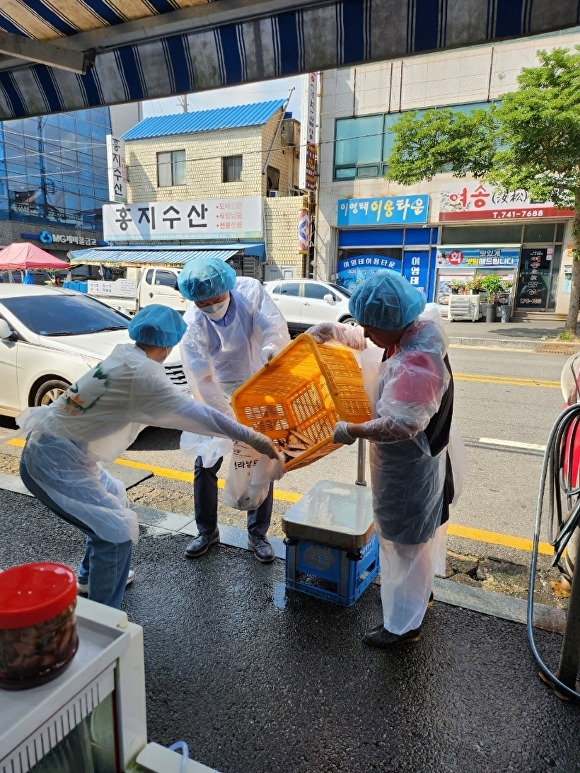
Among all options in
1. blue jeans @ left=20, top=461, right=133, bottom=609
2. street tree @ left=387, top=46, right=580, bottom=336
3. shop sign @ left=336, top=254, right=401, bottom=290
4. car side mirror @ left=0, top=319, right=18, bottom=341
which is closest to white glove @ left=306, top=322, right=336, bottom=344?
blue jeans @ left=20, top=461, right=133, bottom=609

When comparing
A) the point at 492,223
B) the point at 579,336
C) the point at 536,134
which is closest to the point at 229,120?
the point at 492,223

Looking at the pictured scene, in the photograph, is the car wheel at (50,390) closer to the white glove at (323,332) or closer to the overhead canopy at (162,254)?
the white glove at (323,332)

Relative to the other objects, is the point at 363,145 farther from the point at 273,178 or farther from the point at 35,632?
the point at 35,632

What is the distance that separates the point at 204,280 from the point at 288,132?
20.6 m

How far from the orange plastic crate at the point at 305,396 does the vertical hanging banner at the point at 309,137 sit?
17.6 metres

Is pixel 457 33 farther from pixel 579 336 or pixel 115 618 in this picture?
pixel 579 336

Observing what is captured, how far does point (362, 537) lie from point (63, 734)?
165 centimetres

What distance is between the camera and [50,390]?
499 cm

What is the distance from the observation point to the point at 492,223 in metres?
17.5

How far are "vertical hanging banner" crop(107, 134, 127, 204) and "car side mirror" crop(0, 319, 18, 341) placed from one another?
18.0m

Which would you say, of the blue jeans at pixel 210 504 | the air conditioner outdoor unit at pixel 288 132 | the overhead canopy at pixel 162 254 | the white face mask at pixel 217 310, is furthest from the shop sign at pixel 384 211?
the blue jeans at pixel 210 504

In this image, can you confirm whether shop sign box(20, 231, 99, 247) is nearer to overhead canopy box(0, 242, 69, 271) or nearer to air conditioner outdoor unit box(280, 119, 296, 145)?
overhead canopy box(0, 242, 69, 271)

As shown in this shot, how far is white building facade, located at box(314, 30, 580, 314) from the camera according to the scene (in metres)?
16.8

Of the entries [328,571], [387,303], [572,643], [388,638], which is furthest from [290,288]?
[572,643]
